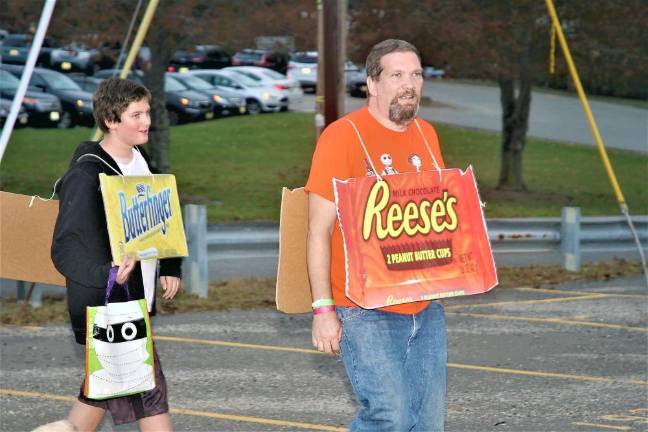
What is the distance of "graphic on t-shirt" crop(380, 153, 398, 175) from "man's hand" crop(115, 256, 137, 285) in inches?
42.2

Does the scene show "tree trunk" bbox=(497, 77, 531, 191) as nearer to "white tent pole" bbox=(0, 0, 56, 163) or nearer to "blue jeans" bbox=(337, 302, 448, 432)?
"white tent pole" bbox=(0, 0, 56, 163)

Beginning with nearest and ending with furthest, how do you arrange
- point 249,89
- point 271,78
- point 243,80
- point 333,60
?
point 333,60 < point 243,80 < point 249,89 < point 271,78

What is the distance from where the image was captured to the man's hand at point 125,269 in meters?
5.25

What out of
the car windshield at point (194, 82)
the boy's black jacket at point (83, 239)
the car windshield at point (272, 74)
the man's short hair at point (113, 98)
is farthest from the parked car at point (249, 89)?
the boy's black jacket at point (83, 239)

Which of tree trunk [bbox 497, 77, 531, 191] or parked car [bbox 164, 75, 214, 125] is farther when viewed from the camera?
parked car [bbox 164, 75, 214, 125]

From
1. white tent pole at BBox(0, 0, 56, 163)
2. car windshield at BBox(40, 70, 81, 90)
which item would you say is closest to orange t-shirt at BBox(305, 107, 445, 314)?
white tent pole at BBox(0, 0, 56, 163)

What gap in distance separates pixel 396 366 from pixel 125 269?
1135 millimetres

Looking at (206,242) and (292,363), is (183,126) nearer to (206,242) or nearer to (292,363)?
(206,242)

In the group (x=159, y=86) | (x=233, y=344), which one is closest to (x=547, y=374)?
(x=233, y=344)

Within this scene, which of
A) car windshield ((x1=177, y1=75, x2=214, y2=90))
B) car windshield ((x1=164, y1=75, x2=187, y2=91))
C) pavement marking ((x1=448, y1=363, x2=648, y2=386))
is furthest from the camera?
car windshield ((x1=177, y1=75, x2=214, y2=90))

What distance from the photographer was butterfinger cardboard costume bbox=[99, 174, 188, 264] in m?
5.29

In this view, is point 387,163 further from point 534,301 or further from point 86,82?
point 86,82

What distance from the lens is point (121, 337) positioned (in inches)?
A: 210

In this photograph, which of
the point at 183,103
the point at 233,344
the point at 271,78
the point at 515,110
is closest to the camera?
the point at 233,344
